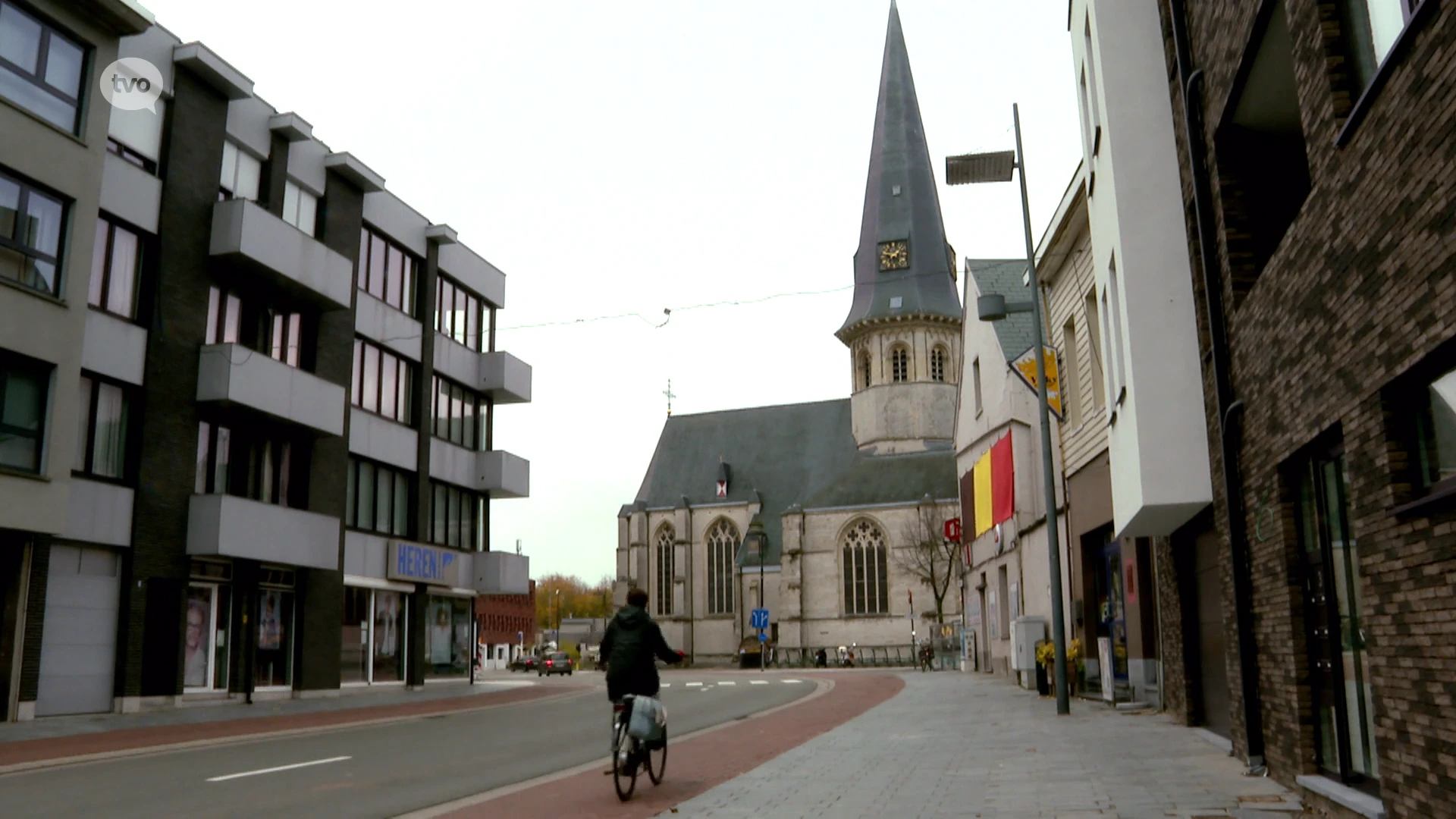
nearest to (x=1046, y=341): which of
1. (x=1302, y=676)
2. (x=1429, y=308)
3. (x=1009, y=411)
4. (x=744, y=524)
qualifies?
(x=1009, y=411)

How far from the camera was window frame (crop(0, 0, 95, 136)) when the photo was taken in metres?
18.8

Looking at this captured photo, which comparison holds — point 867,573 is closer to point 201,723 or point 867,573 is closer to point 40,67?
point 201,723

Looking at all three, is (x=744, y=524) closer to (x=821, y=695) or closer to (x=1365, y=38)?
(x=821, y=695)

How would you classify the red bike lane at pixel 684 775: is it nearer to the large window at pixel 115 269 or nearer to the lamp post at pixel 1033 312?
the lamp post at pixel 1033 312

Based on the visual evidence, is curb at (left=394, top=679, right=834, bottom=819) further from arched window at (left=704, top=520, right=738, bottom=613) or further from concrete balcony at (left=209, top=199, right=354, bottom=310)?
arched window at (left=704, top=520, right=738, bottom=613)

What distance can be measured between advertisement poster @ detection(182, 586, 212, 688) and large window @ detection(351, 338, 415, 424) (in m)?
7.57

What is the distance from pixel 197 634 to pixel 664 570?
5421 centimetres

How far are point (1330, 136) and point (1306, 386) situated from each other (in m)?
1.81

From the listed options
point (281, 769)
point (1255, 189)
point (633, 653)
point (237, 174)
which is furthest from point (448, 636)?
point (1255, 189)

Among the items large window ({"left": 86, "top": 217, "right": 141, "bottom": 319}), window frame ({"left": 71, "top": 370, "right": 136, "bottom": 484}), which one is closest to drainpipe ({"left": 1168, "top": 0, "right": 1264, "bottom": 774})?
window frame ({"left": 71, "top": 370, "right": 136, "bottom": 484})

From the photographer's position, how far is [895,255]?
70.6 m

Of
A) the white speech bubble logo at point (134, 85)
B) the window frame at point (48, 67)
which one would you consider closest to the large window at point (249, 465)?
the white speech bubble logo at point (134, 85)

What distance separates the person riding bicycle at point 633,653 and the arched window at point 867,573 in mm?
57600

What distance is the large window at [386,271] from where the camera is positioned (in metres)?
31.4
